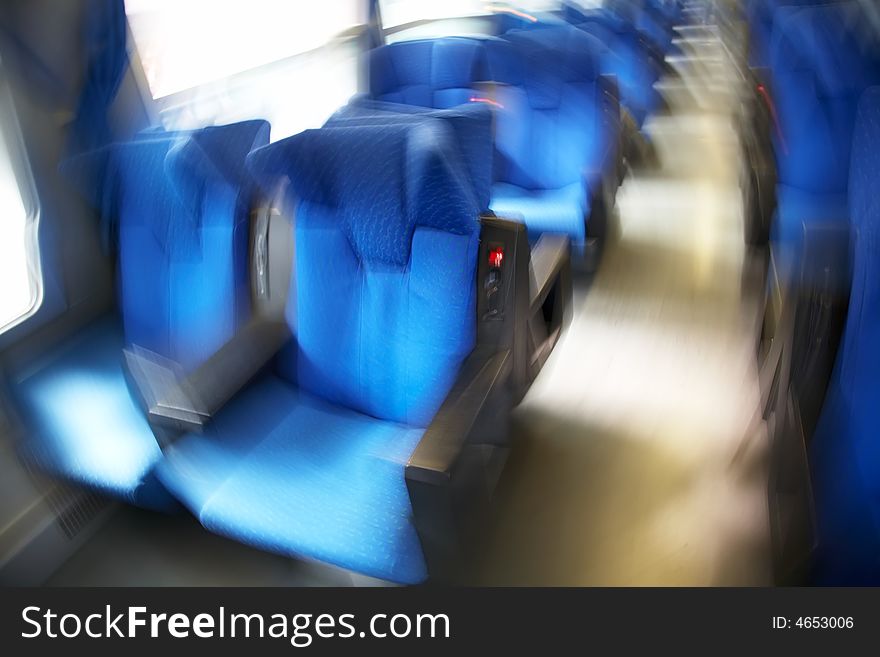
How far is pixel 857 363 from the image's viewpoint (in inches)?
42.5

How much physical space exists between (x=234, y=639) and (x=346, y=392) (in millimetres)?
728

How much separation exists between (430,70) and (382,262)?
167 centimetres

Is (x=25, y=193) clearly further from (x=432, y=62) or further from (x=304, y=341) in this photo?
(x=432, y=62)

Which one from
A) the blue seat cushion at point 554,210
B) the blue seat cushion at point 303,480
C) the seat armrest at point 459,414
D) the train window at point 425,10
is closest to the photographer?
the seat armrest at point 459,414

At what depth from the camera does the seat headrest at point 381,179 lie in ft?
3.87

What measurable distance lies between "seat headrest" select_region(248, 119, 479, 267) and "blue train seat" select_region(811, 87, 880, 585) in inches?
28.7

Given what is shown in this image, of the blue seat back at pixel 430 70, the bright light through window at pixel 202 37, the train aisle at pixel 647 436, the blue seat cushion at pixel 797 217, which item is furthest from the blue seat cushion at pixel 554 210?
the bright light through window at pixel 202 37

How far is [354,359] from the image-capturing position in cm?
144

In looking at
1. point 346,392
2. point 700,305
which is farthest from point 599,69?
point 346,392

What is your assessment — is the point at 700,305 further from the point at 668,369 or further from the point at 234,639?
the point at 234,639

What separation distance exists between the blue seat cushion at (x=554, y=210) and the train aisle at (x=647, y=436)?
1.11 ft

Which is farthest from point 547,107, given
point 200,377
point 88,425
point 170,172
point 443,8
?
point 88,425

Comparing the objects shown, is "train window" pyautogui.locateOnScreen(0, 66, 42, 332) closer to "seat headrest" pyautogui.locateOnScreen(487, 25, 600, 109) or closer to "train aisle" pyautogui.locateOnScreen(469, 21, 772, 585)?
"train aisle" pyautogui.locateOnScreen(469, 21, 772, 585)

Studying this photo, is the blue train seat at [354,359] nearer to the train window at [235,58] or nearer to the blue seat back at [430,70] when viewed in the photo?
the train window at [235,58]
